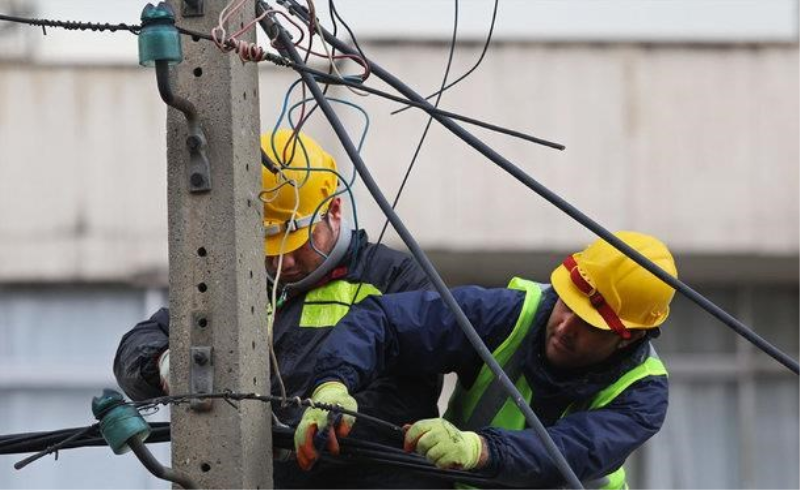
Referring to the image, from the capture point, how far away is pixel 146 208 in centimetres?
1166

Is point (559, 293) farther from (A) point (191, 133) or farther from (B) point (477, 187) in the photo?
(B) point (477, 187)

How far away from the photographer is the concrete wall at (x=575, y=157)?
11570 millimetres

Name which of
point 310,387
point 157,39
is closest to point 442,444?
point 310,387

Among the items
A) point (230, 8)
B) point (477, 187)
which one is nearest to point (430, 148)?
point (477, 187)

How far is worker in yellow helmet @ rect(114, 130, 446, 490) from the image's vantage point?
5512mm

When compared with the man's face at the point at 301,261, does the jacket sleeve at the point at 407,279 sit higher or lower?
lower

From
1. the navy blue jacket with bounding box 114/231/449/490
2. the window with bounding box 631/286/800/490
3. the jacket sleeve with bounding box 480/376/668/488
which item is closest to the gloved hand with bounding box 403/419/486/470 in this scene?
the jacket sleeve with bounding box 480/376/668/488

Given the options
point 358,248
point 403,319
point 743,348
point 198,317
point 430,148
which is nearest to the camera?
point 198,317

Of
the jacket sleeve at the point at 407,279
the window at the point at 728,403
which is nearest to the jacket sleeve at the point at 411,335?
the jacket sleeve at the point at 407,279

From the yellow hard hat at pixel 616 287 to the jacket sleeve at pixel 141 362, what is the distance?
1.14 meters

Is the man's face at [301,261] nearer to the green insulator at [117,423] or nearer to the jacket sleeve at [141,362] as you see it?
the jacket sleeve at [141,362]

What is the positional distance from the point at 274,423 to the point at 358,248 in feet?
2.43

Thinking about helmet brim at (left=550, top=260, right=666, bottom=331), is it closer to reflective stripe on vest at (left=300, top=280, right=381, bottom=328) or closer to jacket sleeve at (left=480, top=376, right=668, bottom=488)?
jacket sleeve at (left=480, top=376, right=668, bottom=488)

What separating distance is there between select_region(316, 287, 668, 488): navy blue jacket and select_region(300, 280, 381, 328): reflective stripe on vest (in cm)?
23
